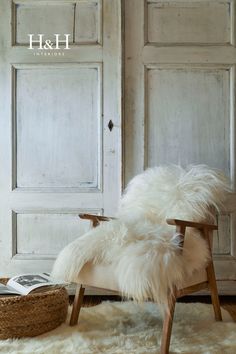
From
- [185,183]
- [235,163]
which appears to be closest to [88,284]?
[185,183]

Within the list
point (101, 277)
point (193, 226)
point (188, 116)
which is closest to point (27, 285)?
point (101, 277)

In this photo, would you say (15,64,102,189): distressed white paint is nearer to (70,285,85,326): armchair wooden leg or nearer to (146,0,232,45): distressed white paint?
(146,0,232,45): distressed white paint

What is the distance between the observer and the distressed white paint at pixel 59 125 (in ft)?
8.96

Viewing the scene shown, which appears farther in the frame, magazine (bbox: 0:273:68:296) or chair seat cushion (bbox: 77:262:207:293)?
magazine (bbox: 0:273:68:296)

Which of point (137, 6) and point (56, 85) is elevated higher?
point (137, 6)

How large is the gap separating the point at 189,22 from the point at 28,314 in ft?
6.46

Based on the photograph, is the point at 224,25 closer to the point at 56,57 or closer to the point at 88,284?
the point at 56,57

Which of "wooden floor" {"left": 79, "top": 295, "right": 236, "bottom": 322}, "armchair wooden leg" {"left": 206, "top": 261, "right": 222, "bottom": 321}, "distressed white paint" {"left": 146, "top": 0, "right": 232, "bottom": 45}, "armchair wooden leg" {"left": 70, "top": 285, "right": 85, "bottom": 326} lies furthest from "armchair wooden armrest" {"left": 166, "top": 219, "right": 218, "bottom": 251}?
"distressed white paint" {"left": 146, "top": 0, "right": 232, "bottom": 45}

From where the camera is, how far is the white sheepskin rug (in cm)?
184

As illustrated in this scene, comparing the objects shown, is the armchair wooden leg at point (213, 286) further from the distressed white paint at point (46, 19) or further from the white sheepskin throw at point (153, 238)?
the distressed white paint at point (46, 19)

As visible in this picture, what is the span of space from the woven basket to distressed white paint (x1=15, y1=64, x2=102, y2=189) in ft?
2.92

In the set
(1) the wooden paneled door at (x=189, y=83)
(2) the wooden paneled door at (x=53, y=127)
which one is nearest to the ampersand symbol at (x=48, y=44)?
(2) the wooden paneled door at (x=53, y=127)

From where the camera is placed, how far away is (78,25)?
8.92 ft

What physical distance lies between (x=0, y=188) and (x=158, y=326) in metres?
1.33
